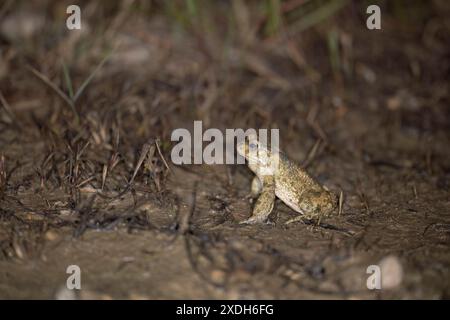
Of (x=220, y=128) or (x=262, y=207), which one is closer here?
(x=262, y=207)

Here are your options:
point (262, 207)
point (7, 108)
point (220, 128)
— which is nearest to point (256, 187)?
point (262, 207)

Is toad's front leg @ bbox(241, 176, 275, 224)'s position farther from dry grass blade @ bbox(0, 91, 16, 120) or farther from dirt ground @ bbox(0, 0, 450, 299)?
dry grass blade @ bbox(0, 91, 16, 120)

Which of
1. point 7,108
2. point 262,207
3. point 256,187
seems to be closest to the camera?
point 262,207

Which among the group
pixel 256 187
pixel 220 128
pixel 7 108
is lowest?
pixel 256 187

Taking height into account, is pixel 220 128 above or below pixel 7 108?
below

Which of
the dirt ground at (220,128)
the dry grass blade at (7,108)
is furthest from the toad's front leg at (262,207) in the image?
the dry grass blade at (7,108)

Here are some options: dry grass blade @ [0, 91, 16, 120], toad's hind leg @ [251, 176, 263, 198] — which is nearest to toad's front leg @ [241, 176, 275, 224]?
toad's hind leg @ [251, 176, 263, 198]

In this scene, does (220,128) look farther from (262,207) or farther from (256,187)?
(262,207)

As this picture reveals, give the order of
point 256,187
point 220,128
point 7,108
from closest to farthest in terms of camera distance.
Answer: point 256,187 < point 7,108 < point 220,128

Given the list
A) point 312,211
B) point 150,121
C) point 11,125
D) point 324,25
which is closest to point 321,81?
point 324,25

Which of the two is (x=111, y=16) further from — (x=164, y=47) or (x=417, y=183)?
(x=417, y=183)
